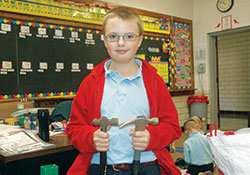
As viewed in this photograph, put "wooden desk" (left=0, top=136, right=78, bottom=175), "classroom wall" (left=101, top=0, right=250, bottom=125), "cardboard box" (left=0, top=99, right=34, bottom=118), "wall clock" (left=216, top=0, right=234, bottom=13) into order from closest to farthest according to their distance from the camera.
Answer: "wooden desk" (left=0, top=136, right=78, bottom=175) < "cardboard box" (left=0, top=99, right=34, bottom=118) < "classroom wall" (left=101, top=0, right=250, bottom=125) < "wall clock" (left=216, top=0, right=234, bottom=13)

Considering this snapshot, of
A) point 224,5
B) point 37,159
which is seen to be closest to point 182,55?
point 224,5

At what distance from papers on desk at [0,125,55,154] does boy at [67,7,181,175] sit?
0.67 meters

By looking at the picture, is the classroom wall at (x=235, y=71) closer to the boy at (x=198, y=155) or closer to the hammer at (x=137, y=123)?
the boy at (x=198, y=155)

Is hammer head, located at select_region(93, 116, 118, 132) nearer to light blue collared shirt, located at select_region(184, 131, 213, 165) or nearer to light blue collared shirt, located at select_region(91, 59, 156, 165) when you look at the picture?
light blue collared shirt, located at select_region(91, 59, 156, 165)

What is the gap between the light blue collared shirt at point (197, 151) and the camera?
290 centimetres

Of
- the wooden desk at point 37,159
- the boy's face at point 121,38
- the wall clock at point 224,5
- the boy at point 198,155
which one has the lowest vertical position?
the boy at point 198,155

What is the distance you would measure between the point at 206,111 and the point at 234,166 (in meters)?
5.23

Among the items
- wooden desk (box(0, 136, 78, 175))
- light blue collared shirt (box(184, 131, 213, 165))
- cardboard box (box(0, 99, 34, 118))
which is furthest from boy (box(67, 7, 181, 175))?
cardboard box (box(0, 99, 34, 118))

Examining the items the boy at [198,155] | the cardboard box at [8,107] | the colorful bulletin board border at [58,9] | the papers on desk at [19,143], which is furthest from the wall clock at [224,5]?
the papers on desk at [19,143]

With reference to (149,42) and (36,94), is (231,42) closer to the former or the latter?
(149,42)

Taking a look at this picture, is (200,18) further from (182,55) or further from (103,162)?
(103,162)

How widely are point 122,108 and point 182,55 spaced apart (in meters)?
5.76

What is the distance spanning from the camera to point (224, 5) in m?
6.43

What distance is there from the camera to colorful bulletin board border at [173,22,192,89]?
258 inches
